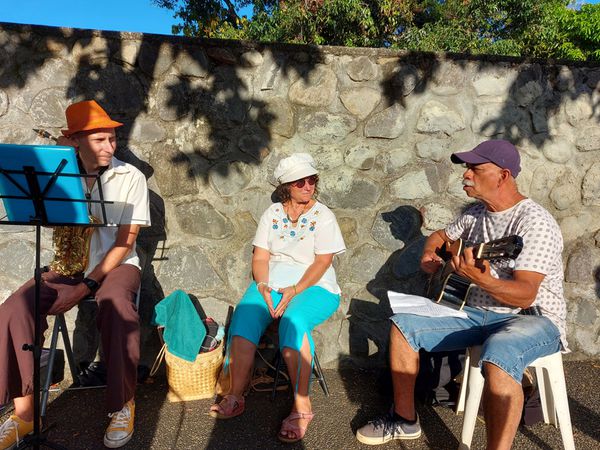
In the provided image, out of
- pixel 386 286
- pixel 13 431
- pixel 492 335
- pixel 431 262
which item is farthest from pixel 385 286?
pixel 13 431

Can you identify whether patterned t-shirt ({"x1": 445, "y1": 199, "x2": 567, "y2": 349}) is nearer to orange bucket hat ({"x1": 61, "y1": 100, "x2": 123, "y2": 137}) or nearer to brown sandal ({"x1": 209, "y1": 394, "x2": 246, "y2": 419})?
brown sandal ({"x1": 209, "y1": 394, "x2": 246, "y2": 419})

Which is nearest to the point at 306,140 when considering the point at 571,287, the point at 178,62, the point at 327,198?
the point at 327,198

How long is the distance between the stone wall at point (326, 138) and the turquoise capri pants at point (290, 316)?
19.3 inches

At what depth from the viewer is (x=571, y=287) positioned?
132 inches

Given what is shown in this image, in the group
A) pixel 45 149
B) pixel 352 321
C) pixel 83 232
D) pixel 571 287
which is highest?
pixel 45 149

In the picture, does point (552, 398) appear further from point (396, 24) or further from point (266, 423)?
point (396, 24)

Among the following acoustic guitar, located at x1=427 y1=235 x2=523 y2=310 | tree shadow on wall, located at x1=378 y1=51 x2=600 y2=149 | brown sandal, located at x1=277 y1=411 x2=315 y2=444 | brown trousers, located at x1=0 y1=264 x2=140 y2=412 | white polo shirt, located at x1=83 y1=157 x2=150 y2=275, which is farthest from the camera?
tree shadow on wall, located at x1=378 y1=51 x2=600 y2=149

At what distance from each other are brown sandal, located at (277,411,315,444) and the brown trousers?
829 mm

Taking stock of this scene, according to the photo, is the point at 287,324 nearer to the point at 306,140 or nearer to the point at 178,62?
the point at 306,140


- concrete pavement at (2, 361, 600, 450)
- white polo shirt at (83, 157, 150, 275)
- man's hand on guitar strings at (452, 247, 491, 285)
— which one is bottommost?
concrete pavement at (2, 361, 600, 450)

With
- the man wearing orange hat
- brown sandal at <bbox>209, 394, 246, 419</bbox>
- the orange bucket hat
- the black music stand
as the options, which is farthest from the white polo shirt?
brown sandal at <bbox>209, 394, 246, 419</bbox>

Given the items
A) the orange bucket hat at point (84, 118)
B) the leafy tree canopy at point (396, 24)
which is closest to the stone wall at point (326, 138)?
the orange bucket hat at point (84, 118)

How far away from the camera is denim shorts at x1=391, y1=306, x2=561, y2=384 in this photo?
6.55 ft

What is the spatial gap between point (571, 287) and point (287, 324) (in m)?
2.26
